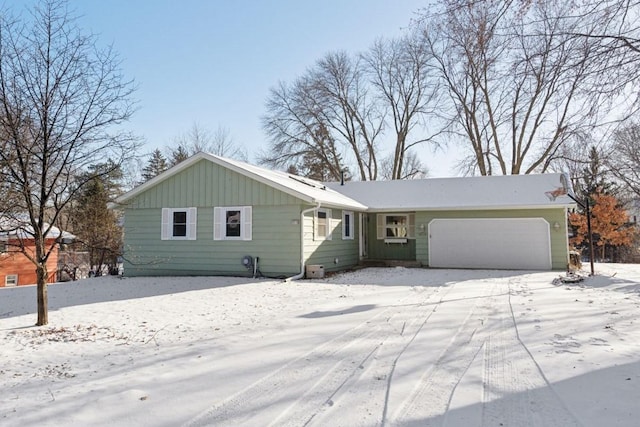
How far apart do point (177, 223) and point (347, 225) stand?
603 centimetres

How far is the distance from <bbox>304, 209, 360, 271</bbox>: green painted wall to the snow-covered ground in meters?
4.18

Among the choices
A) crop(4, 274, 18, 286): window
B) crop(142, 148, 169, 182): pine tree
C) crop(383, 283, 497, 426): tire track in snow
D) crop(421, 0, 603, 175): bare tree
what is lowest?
crop(4, 274, 18, 286): window

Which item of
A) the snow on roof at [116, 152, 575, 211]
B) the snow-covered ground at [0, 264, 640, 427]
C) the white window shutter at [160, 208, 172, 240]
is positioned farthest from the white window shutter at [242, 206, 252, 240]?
the snow-covered ground at [0, 264, 640, 427]

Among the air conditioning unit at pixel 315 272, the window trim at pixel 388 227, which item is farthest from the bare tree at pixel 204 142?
the air conditioning unit at pixel 315 272

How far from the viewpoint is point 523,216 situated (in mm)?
14383

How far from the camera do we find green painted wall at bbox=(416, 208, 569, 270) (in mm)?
14000

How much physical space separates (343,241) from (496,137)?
15.1 metres

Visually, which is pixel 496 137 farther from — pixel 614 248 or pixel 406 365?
pixel 406 365

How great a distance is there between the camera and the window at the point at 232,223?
40.1ft

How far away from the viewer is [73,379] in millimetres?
3752

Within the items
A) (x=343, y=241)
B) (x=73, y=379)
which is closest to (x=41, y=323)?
(x=73, y=379)

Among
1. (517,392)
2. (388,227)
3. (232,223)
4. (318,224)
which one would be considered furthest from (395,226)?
(517,392)

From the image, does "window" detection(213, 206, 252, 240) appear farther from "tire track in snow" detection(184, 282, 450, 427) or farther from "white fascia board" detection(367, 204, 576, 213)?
"tire track in snow" detection(184, 282, 450, 427)

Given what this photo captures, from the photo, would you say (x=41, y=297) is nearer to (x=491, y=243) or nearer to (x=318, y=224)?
(x=318, y=224)
